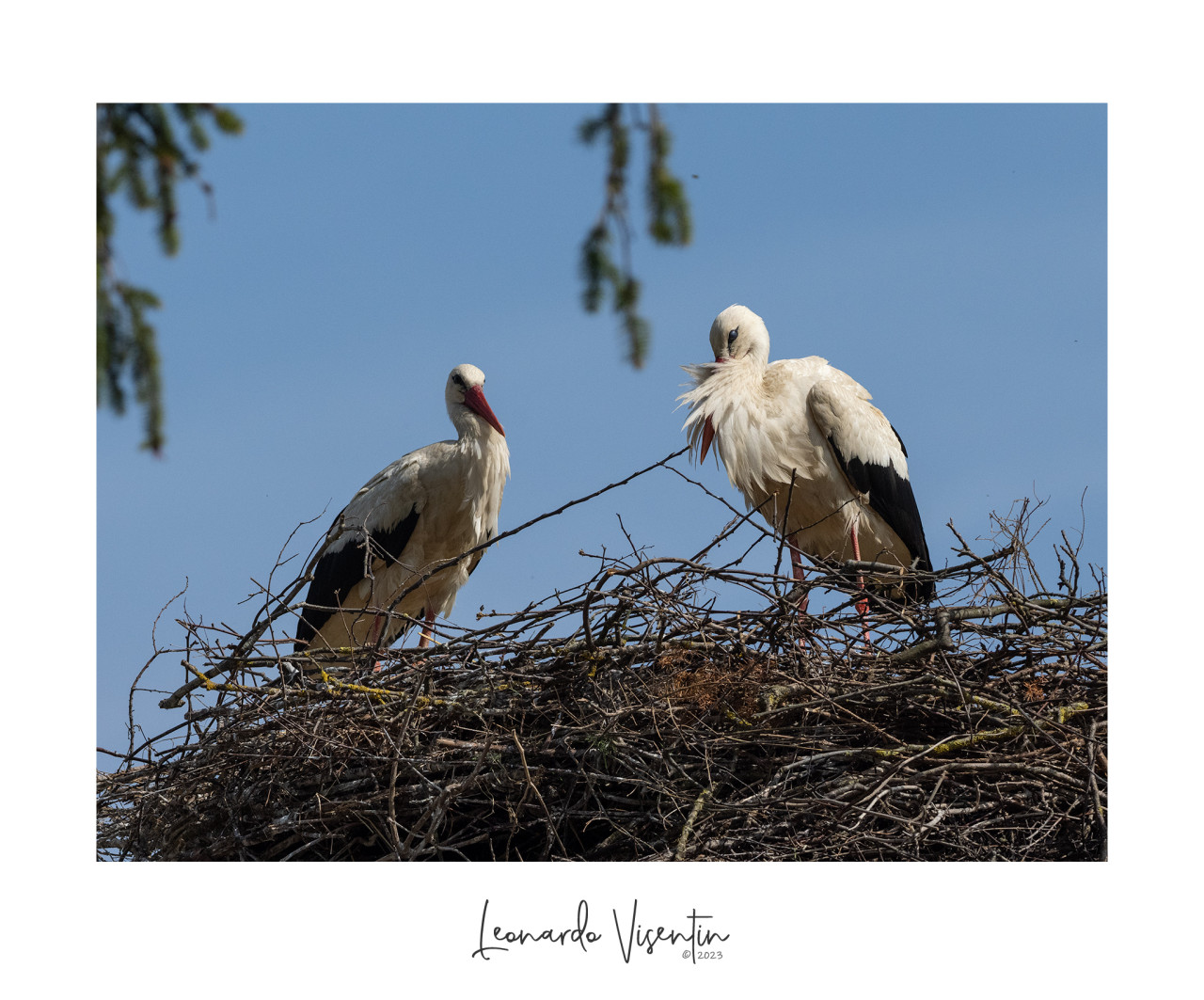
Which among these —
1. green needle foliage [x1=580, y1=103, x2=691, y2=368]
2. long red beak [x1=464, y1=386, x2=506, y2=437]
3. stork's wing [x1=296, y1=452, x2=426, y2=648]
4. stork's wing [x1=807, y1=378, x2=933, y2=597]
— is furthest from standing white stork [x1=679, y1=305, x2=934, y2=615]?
green needle foliage [x1=580, y1=103, x2=691, y2=368]

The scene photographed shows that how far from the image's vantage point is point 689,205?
174cm

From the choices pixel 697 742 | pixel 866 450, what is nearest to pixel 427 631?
pixel 697 742

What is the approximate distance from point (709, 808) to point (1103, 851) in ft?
2.91

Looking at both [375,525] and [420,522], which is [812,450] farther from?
[375,525]

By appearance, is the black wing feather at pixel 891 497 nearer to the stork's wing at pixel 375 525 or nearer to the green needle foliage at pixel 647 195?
the stork's wing at pixel 375 525

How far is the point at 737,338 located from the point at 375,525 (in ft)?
5.27

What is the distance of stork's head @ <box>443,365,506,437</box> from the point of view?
195 inches

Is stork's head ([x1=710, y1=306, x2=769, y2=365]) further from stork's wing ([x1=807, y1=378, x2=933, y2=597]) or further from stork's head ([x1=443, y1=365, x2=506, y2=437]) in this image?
stork's head ([x1=443, y1=365, x2=506, y2=437])

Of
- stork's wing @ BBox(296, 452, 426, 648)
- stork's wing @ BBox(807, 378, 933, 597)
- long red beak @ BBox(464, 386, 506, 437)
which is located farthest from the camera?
long red beak @ BBox(464, 386, 506, 437)

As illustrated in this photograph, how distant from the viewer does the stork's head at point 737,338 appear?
4578mm

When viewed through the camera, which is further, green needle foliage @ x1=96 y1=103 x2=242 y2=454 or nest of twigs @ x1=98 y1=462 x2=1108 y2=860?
nest of twigs @ x1=98 y1=462 x2=1108 y2=860

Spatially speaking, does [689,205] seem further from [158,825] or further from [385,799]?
[158,825]

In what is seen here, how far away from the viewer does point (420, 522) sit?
15.9ft

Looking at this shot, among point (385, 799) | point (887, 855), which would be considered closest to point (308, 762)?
point (385, 799)
